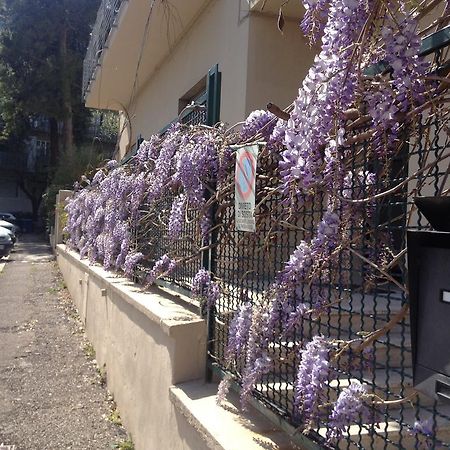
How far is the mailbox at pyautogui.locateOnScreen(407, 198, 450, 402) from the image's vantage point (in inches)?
53.9

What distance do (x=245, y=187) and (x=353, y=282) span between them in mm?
962

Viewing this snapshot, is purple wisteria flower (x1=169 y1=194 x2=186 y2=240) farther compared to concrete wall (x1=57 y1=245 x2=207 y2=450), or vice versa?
purple wisteria flower (x1=169 y1=194 x2=186 y2=240)

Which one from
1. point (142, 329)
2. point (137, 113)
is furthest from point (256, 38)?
point (137, 113)

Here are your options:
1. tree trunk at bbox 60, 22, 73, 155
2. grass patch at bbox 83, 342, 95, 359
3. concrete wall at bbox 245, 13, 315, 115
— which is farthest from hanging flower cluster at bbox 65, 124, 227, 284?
tree trunk at bbox 60, 22, 73, 155

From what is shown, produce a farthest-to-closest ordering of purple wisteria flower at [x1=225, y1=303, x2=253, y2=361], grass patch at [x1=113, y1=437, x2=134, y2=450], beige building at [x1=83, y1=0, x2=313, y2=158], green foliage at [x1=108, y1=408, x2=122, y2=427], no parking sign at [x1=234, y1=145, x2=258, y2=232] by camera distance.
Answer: beige building at [x1=83, y1=0, x2=313, y2=158], green foliage at [x1=108, y1=408, x2=122, y2=427], grass patch at [x1=113, y1=437, x2=134, y2=450], no parking sign at [x1=234, y1=145, x2=258, y2=232], purple wisteria flower at [x1=225, y1=303, x2=253, y2=361]

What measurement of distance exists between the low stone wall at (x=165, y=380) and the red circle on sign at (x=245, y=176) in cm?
100

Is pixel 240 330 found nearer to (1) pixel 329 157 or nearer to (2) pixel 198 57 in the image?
(1) pixel 329 157

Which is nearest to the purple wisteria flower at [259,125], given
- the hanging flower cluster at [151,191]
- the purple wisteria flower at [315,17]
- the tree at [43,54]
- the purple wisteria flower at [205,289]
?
the hanging flower cluster at [151,191]

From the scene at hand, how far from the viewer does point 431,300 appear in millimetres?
1416

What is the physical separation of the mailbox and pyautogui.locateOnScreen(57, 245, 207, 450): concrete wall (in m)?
1.64

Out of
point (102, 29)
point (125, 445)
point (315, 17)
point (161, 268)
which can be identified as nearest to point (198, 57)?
point (102, 29)

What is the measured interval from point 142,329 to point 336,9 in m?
3.13

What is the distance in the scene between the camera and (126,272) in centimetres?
568

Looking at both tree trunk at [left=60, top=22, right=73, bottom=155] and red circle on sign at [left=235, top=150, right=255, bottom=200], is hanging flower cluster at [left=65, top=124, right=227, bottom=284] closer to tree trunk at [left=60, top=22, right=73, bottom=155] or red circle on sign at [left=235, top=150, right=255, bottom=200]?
red circle on sign at [left=235, top=150, right=255, bottom=200]
